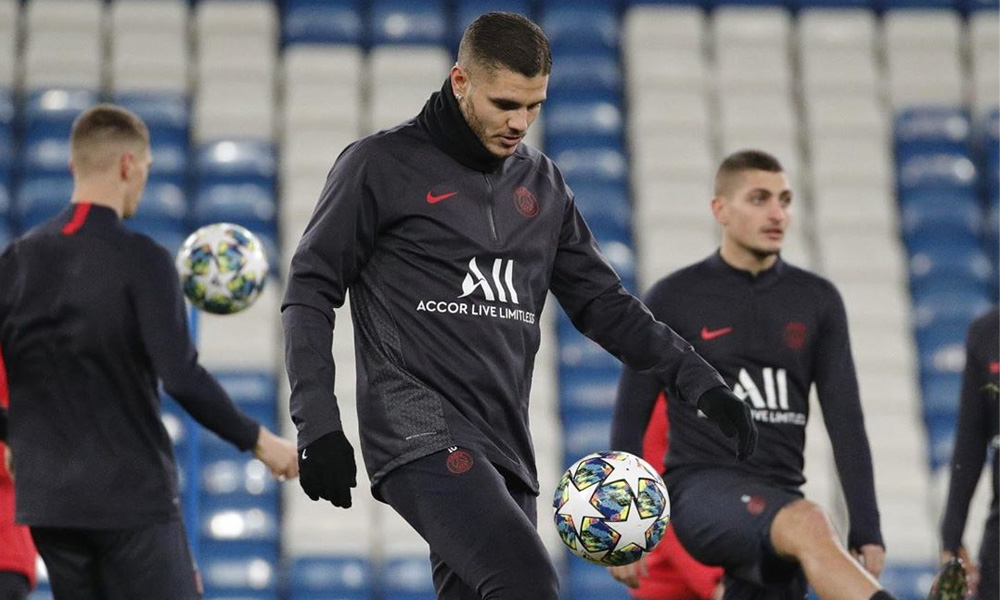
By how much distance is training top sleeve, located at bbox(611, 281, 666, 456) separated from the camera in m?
5.03

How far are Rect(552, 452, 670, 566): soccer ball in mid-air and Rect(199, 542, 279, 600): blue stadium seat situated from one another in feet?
16.8

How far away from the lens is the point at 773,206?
529 cm

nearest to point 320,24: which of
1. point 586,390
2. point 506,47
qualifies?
point 586,390

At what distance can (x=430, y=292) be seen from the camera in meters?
3.47

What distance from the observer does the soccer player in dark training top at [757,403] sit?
469 cm

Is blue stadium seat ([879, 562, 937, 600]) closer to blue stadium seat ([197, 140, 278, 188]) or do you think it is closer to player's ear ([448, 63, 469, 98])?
blue stadium seat ([197, 140, 278, 188])

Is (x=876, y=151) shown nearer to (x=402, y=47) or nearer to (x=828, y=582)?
(x=402, y=47)

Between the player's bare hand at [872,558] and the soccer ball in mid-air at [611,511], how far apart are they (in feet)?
4.37

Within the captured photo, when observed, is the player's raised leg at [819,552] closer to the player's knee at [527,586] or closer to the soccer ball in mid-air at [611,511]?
the soccer ball in mid-air at [611,511]

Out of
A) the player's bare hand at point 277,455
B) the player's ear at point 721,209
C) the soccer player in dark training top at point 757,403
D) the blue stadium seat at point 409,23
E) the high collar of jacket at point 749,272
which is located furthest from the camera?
the blue stadium seat at point 409,23

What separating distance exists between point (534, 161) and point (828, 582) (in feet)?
4.67

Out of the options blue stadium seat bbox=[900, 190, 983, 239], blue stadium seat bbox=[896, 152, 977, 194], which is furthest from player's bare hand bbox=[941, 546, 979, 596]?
blue stadium seat bbox=[896, 152, 977, 194]

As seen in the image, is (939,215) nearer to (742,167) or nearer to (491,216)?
(742,167)

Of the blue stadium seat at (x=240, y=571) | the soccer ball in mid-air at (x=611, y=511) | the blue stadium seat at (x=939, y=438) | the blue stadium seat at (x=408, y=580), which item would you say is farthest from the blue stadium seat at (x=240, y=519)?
the soccer ball in mid-air at (x=611, y=511)
